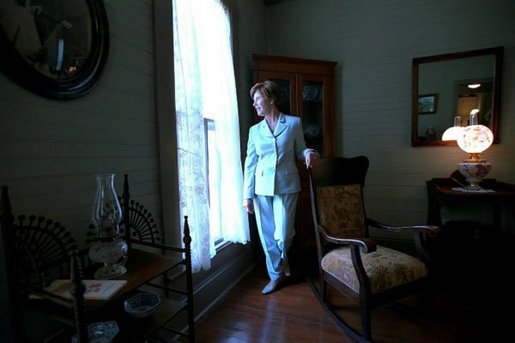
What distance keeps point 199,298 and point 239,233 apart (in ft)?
1.86

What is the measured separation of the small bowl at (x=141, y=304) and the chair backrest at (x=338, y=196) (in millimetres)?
1169

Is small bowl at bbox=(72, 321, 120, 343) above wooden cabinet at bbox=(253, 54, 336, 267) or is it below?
below

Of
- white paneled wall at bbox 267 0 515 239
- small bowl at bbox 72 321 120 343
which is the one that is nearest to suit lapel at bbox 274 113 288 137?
white paneled wall at bbox 267 0 515 239

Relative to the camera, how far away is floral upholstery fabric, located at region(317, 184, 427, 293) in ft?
5.30

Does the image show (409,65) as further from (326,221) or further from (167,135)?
(167,135)

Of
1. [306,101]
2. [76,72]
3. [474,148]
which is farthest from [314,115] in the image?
[76,72]

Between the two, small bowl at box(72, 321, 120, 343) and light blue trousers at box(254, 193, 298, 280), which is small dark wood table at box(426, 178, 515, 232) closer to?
light blue trousers at box(254, 193, 298, 280)

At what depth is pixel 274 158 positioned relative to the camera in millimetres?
2176

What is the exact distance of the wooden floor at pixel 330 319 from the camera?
1.71 meters

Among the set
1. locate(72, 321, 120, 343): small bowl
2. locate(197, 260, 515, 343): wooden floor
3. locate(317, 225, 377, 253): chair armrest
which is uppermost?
locate(317, 225, 377, 253): chair armrest

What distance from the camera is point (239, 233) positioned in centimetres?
229

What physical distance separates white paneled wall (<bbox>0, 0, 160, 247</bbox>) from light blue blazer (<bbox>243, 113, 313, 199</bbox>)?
0.87m

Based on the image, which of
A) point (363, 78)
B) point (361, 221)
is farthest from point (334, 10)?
point (361, 221)

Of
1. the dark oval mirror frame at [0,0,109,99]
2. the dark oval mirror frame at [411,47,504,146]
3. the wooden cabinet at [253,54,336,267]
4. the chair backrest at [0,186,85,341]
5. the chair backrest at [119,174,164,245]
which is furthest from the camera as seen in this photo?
the wooden cabinet at [253,54,336,267]
